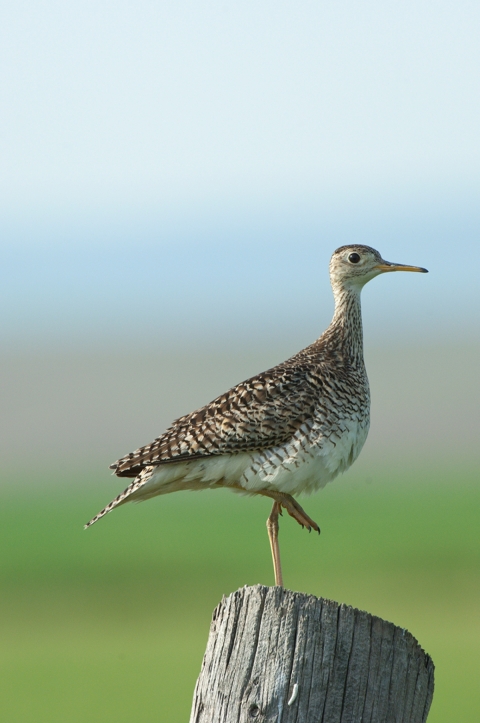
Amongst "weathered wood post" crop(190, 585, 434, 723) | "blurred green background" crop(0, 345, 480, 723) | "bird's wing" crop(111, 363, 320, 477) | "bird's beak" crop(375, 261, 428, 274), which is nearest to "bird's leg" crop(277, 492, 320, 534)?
"bird's wing" crop(111, 363, 320, 477)

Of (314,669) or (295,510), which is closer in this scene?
(314,669)

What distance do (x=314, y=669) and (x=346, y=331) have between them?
A: 668cm

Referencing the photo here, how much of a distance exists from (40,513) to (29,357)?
120091 millimetres

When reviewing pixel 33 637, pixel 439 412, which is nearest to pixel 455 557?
pixel 33 637

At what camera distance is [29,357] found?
182 meters

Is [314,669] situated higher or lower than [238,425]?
lower

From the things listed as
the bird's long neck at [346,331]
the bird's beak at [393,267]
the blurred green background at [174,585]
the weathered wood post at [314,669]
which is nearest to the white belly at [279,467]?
the bird's long neck at [346,331]

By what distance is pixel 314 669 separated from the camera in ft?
20.2

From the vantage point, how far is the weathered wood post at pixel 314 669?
20.2ft

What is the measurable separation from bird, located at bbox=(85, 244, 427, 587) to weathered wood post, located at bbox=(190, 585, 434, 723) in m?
4.12

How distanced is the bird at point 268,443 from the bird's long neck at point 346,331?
31.6 inches

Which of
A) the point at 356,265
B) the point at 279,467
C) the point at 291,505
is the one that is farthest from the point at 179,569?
the point at 279,467

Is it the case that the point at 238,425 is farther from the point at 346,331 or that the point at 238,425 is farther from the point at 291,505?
the point at 346,331

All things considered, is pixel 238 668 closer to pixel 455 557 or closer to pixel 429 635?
pixel 429 635
